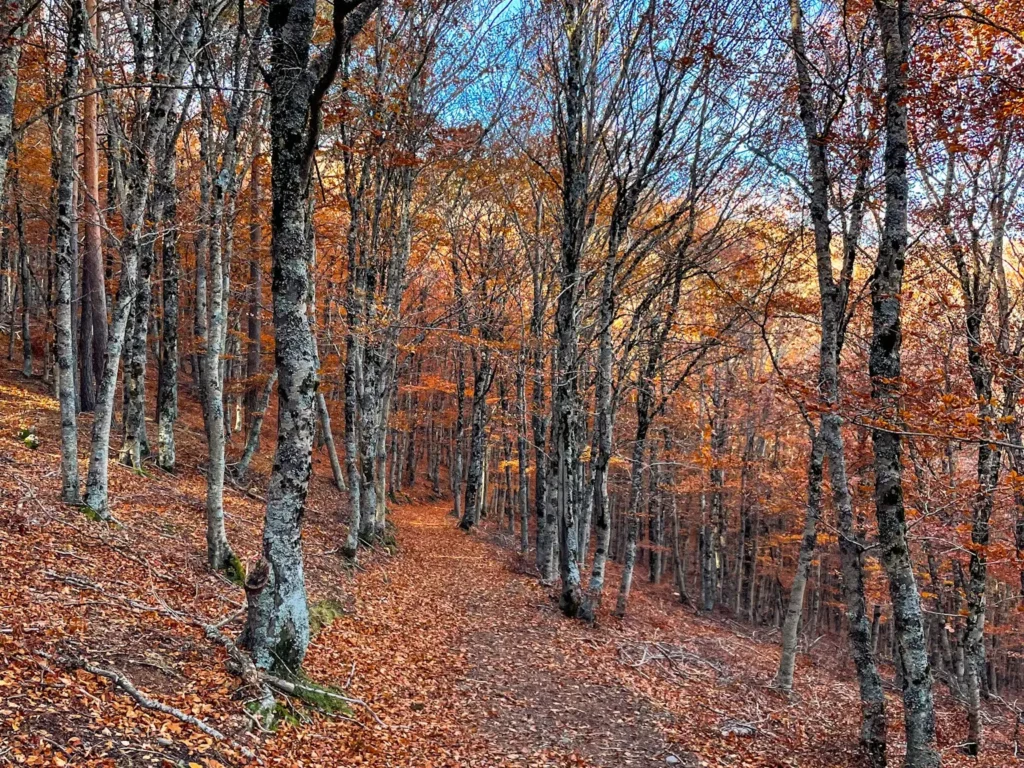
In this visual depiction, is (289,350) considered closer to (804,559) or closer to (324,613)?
(324,613)

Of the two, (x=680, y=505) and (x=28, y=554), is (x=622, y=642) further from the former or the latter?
(x=680, y=505)

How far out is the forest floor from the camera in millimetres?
4430

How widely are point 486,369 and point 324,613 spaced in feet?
39.8

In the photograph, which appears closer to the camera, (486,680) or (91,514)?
(486,680)

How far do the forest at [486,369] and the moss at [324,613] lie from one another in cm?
7

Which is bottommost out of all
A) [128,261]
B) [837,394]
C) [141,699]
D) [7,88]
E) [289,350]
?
[141,699]

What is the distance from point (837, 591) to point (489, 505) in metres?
19.7

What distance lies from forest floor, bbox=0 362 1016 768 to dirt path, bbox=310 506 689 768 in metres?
0.04

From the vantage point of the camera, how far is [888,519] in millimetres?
6730

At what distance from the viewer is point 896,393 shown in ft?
21.0

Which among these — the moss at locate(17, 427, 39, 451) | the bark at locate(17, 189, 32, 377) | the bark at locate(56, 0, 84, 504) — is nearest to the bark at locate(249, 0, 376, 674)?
the bark at locate(56, 0, 84, 504)

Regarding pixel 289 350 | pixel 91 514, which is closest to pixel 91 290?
pixel 91 514

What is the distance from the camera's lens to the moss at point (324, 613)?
26.7 ft

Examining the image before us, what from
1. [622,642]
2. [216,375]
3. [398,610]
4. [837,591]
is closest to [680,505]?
[837,591]
